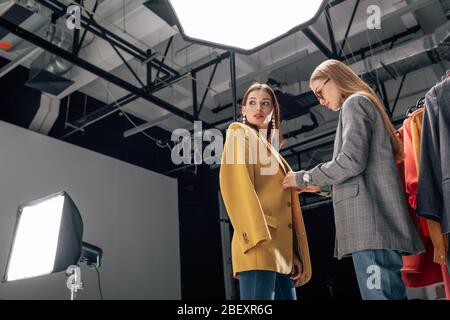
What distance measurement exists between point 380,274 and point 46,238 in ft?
5.25

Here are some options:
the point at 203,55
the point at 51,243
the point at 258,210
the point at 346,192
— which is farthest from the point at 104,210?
the point at 346,192

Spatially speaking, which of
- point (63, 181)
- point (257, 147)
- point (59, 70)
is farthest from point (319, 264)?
point (257, 147)

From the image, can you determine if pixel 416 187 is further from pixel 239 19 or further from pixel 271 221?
pixel 239 19

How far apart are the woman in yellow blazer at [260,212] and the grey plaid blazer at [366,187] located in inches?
6.5

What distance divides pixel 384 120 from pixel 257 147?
424 mm

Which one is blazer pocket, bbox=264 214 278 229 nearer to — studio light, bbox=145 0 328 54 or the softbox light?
studio light, bbox=145 0 328 54

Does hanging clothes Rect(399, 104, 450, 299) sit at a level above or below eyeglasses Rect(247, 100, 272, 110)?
below

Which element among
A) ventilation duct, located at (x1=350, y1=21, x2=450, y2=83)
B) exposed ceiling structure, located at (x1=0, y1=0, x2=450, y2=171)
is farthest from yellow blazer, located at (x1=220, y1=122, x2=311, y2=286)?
ventilation duct, located at (x1=350, y1=21, x2=450, y2=83)

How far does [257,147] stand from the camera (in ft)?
4.89

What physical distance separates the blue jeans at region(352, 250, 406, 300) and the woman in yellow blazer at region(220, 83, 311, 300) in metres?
0.25

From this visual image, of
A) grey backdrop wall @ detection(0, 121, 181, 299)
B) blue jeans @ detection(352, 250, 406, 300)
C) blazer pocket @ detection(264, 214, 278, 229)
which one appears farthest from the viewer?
grey backdrop wall @ detection(0, 121, 181, 299)

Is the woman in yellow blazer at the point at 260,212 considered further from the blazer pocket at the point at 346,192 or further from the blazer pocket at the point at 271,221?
the blazer pocket at the point at 346,192

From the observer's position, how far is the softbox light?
189 centimetres
